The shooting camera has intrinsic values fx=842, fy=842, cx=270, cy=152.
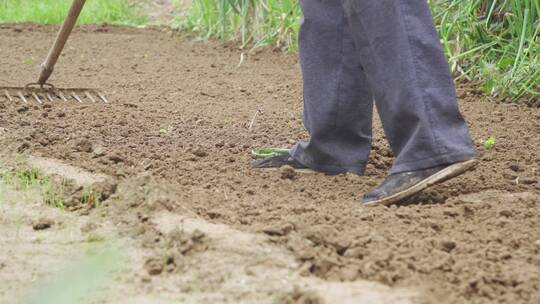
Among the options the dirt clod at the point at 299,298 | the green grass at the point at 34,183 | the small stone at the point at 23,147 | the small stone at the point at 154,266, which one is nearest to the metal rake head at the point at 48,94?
the small stone at the point at 23,147

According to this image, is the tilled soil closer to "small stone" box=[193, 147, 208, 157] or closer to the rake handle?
"small stone" box=[193, 147, 208, 157]

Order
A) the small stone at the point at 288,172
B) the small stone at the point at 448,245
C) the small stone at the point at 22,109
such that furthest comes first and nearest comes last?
the small stone at the point at 22,109 < the small stone at the point at 288,172 < the small stone at the point at 448,245

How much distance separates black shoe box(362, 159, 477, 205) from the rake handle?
1.89m

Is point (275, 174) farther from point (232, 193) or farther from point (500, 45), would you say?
point (500, 45)

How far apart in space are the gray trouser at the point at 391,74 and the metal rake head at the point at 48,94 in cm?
177

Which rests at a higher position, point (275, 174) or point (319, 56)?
point (319, 56)

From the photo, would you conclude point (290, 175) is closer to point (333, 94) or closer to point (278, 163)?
point (278, 163)

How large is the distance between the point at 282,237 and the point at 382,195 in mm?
481

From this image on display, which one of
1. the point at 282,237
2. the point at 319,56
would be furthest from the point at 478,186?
the point at 282,237

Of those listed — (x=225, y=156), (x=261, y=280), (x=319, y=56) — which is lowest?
(x=225, y=156)

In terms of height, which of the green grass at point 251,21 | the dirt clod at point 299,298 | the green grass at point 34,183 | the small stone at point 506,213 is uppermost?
the dirt clod at point 299,298

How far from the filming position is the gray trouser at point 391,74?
199 cm

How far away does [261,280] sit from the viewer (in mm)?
1518

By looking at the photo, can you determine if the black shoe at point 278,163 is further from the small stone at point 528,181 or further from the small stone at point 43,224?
the small stone at point 43,224
